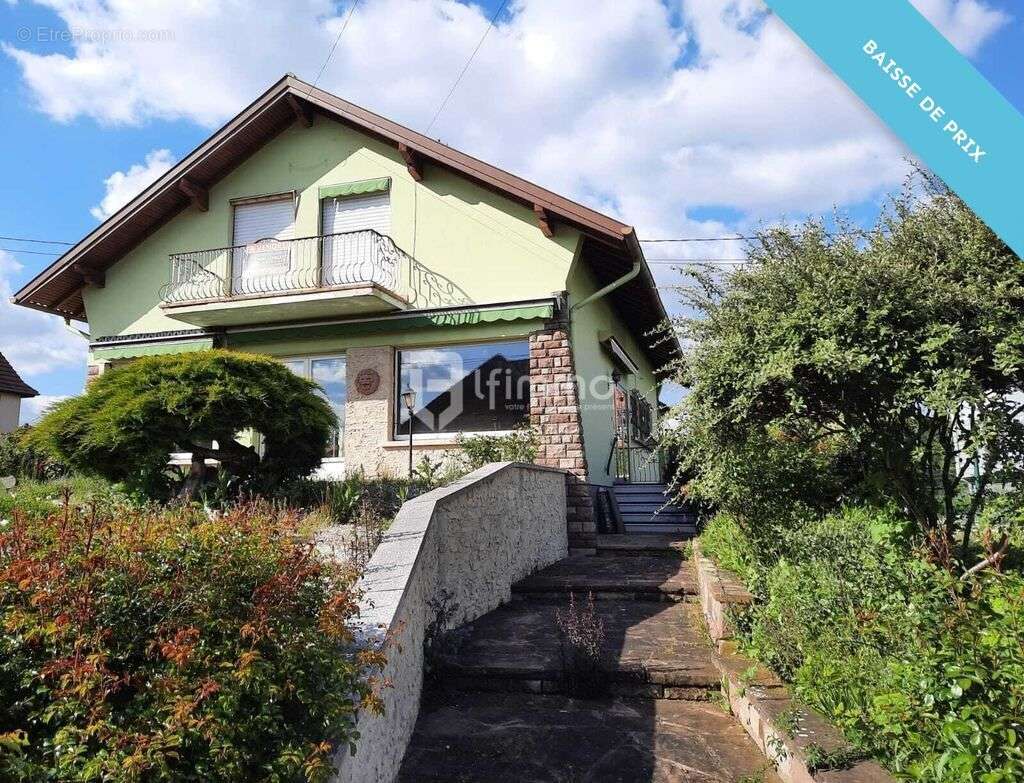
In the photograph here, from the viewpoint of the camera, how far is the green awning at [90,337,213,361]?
12641 mm

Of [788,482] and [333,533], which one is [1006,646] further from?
[333,533]

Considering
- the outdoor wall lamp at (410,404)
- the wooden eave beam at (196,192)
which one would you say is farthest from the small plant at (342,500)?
the wooden eave beam at (196,192)

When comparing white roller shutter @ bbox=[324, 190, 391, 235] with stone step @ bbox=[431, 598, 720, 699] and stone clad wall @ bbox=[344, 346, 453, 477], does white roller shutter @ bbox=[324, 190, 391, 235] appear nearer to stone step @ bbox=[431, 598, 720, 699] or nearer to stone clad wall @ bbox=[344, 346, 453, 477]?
stone clad wall @ bbox=[344, 346, 453, 477]

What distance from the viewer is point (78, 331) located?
13.8 meters

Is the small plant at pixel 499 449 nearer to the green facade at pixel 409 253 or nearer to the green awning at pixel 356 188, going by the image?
the green facade at pixel 409 253

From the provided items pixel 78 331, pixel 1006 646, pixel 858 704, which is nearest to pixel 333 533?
pixel 858 704

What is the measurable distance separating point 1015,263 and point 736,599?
9.39 feet

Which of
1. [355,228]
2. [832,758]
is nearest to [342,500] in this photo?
[355,228]

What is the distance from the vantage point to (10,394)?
80.5 feet

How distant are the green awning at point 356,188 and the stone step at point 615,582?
7398mm

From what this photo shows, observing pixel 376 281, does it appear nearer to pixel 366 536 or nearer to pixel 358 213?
pixel 358 213

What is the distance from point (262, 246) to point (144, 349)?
3.11m

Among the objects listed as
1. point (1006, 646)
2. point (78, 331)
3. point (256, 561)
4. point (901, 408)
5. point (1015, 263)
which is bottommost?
point (1006, 646)

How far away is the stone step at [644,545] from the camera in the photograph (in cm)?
878
